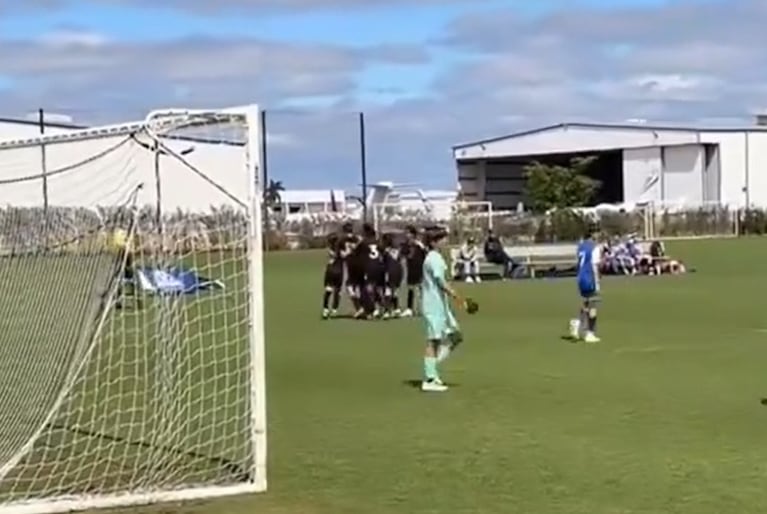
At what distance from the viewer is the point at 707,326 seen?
2372 centimetres

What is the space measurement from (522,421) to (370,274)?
1485 cm

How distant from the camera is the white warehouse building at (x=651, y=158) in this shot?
8831 cm

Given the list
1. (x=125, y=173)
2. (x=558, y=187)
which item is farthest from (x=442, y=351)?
(x=558, y=187)

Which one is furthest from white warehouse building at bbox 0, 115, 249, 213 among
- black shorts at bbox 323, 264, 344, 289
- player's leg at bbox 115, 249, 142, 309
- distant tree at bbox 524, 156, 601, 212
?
distant tree at bbox 524, 156, 601, 212

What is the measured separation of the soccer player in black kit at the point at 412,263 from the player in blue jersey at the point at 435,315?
1099cm

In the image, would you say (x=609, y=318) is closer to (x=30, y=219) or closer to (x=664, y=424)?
(x=30, y=219)

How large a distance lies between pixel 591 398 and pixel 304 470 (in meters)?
4.65

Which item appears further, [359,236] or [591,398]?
[359,236]

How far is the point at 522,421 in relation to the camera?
43.5 ft

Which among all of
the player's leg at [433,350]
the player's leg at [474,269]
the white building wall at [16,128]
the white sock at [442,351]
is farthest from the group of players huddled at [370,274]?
the white building wall at [16,128]

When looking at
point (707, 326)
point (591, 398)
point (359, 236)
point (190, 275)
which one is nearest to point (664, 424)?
point (591, 398)

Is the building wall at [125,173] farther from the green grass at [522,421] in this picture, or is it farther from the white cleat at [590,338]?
the white cleat at [590,338]

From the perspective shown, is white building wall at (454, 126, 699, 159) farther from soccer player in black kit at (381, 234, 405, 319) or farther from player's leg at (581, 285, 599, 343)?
player's leg at (581, 285, 599, 343)

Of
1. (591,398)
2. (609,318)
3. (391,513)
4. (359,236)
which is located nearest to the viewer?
(391,513)
